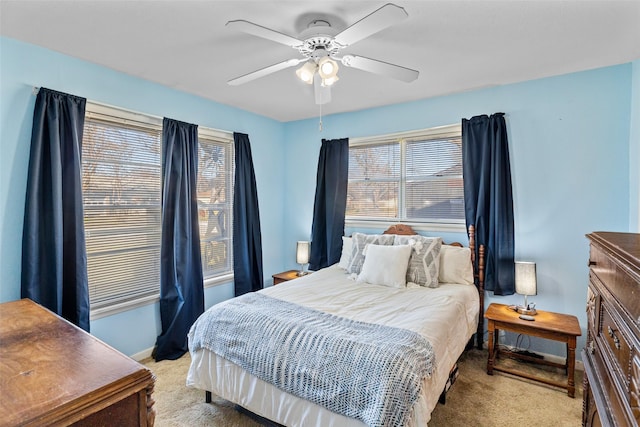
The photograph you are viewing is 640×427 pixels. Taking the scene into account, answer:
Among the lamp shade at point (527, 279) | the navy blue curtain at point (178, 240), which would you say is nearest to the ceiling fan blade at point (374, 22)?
the navy blue curtain at point (178, 240)

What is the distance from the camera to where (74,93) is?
2438 mm

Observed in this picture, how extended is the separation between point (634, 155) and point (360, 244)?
2.24 m

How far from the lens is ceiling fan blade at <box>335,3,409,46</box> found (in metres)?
1.37

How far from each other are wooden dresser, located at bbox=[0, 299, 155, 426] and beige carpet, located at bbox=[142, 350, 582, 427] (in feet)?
4.58

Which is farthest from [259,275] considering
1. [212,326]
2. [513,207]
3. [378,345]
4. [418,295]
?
[513,207]

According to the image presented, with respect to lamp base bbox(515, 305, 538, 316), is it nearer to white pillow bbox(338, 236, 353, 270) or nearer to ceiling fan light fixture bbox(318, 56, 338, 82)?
white pillow bbox(338, 236, 353, 270)

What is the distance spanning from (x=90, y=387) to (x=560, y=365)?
3.20 meters

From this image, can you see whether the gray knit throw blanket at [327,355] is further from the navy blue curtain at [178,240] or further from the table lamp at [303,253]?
the table lamp at [303,253]

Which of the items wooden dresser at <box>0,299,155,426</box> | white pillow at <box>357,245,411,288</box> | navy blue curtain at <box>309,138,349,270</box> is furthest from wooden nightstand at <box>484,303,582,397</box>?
wooden dresser at <box>0,299,155,426</box>

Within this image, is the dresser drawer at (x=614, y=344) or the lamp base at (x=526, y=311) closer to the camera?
the dresser drawer at (x=614, y=344)

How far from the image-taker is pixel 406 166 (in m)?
3.57

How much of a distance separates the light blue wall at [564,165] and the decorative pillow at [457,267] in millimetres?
344

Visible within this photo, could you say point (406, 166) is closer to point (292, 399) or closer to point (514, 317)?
point (514, 317)

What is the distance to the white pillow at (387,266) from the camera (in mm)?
2779
